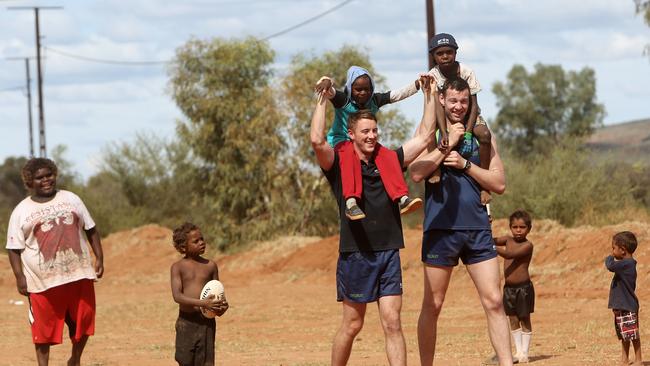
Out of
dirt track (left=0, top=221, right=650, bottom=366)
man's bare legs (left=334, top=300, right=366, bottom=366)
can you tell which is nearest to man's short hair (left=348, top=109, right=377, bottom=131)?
man's bare legs (left=334, top=300, right=366, bottom=366)

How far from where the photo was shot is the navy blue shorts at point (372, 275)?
892cm

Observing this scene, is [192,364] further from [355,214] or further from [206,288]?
[355,214]

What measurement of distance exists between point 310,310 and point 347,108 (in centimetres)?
1341

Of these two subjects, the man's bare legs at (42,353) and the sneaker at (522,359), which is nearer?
the man's bare legs at (42,353)

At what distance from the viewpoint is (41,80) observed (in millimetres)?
57969

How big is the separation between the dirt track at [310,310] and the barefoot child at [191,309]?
126 inches

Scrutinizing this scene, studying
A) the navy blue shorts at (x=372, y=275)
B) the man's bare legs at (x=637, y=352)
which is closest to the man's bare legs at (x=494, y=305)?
the navy blue shorts at (x=372, y=275)

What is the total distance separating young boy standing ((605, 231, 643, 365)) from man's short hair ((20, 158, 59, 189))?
5047 mm

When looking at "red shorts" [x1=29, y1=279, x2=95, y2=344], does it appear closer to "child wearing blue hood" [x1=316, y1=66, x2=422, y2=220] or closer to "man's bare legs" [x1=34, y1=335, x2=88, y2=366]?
"man's bare legs" [x1=34, y1=335, x2=88, y2=366]

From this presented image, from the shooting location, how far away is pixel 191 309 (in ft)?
31.9

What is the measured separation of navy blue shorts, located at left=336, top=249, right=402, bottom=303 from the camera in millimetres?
8922

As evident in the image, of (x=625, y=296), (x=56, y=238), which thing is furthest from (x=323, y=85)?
(x=625, y=296)

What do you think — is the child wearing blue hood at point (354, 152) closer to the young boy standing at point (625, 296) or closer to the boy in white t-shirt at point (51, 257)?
the boy in white t-shirt at point (51, 257)

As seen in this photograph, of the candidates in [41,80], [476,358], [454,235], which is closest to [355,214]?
[454,235]
